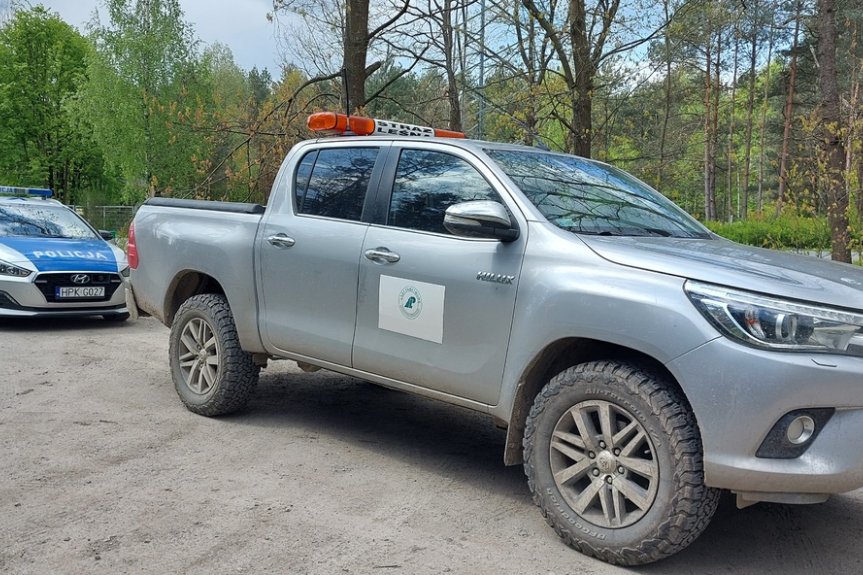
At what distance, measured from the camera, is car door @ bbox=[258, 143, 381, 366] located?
4.76m

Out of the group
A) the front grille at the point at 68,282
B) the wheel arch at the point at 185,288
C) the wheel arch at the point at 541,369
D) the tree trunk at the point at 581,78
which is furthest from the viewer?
the tree trunk at the point at 581,78

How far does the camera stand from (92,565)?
334cm

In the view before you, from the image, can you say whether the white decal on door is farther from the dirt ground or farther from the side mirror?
the dirt ground

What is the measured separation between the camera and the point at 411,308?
171 inches

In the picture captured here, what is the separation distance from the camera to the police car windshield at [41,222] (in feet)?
33.7

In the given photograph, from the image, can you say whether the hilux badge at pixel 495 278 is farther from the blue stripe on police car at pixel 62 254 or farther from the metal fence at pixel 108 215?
the metal fence at pixel 108 215

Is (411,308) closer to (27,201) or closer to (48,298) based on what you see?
(48,298)

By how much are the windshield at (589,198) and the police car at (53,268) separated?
640 cm

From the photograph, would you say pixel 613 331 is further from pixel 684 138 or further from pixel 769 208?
pixel 684 138

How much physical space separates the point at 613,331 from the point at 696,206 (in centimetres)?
6534

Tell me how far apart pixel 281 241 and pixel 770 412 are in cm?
309

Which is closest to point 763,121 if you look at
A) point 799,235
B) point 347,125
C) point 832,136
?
point 799,235

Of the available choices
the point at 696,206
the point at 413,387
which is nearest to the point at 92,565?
the point at 413,387

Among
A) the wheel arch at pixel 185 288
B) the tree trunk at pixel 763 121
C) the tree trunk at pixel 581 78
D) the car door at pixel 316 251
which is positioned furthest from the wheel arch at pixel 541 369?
the tree trunk at pixel 763 121
